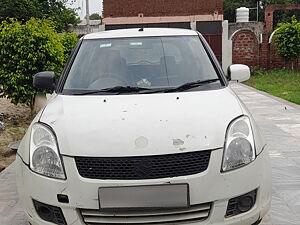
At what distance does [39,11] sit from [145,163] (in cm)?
2184

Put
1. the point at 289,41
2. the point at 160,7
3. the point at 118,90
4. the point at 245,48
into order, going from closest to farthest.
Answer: the point at 118,90, the point at 289,41, the point at 245,48, the point at 160,7

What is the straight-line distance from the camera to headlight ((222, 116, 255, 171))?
247 centimetres

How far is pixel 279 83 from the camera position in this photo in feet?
43.5

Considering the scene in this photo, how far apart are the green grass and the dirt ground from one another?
5995 millimetres

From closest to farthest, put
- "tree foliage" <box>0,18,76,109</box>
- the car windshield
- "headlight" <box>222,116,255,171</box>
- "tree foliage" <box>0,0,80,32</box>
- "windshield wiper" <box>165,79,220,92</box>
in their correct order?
"headlight" <box>222,116,255,171</box>
"windshield wiper" <box>165,79,220,92</box>
the car windshield
"tree foliage" <box>0,18,76,109</box>
"tree foliage" <box>0,0,80,32</box>

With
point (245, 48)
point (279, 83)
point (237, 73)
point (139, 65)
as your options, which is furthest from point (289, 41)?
point (139, 65)

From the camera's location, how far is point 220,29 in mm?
17047

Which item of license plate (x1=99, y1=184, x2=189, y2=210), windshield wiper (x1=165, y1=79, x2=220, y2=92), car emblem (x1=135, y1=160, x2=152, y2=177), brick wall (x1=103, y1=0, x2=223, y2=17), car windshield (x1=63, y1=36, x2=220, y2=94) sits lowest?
license plate (x1=99, y1=184, x2=189, y2=210)

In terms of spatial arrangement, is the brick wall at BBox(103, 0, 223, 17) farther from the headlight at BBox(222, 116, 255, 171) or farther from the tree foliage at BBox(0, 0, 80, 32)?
the headlight at BBox(222, 116, 255, 171)

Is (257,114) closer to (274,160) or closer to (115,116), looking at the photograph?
(274,160)

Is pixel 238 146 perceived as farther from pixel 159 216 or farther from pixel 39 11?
pixel 39 11

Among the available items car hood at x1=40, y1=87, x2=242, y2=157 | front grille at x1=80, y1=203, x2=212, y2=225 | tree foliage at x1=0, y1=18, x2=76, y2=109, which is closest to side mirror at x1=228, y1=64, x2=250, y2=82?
car hood at x1=40, y1=87, x2=242, y2=157

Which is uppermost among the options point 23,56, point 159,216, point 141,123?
point 23,56

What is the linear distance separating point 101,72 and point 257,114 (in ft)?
16.6
